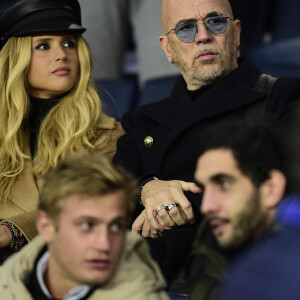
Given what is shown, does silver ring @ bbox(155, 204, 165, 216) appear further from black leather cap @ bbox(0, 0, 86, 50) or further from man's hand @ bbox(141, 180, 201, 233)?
black leather cap @ bbox(0, 0, 86, 50)

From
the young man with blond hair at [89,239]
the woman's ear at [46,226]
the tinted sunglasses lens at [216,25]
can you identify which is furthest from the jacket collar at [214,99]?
the woman's ear at [46,226]

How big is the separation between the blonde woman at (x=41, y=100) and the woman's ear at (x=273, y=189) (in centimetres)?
145

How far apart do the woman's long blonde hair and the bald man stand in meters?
0.18

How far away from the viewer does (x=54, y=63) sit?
2885mm

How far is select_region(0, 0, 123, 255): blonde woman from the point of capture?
2855mm

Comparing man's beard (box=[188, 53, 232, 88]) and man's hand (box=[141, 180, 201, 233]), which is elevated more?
man's beard (box=[188, 53, 232, 88])

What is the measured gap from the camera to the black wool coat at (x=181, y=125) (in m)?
2.28

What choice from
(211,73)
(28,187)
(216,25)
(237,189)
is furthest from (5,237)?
(237,189)

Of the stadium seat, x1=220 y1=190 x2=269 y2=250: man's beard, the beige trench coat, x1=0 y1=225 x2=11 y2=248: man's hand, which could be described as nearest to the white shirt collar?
x1=220 y1=190 x2=269 y2=250: man's beard

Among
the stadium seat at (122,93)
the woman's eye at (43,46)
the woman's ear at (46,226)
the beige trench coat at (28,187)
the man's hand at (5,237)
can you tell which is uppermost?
the woman's eye at (43,46)

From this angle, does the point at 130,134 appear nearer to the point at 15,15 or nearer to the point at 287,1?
the point at 15,15

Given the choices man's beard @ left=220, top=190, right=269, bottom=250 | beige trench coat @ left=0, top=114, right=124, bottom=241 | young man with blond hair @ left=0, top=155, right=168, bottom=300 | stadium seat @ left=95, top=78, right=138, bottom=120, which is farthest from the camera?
stadium seat @ left=95, top=78, right=138, bottom=120

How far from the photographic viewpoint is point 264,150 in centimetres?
145

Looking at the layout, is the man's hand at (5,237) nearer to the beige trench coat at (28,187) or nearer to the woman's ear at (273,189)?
the beige trench coat at (28,187)
